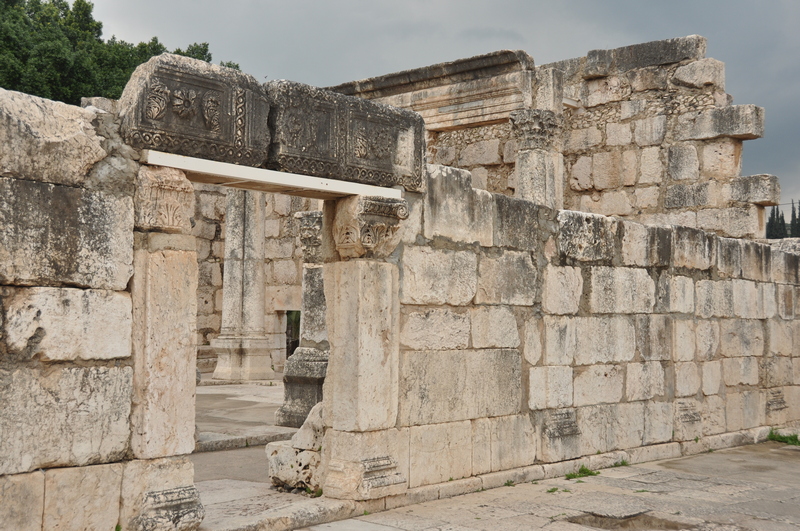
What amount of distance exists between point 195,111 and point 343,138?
108 cm

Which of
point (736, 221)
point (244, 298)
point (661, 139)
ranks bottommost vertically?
point (244, 298)

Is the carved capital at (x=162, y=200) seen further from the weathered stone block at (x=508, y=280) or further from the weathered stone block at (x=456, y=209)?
the weathered stone block at (x=508, y=280)

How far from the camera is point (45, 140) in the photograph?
3789 millimetres

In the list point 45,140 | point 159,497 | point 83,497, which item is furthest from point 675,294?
point 45,140

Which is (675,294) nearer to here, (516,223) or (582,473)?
(582,473)

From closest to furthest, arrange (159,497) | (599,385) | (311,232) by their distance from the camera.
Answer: (159,497) → (311,232) → (599,385)

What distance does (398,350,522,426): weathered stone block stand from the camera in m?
5.55

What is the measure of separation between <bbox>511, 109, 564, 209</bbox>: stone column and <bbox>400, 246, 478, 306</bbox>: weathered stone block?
5.42m

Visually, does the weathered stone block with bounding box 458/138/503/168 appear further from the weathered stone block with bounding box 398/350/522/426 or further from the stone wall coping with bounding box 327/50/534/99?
the weathered stone block with bounding box 398/350/522/426

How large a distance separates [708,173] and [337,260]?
290 inches

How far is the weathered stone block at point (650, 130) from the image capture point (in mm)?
11570

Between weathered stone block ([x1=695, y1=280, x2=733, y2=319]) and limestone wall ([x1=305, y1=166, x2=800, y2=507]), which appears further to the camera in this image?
weathered stone block ([x1=695, y1=280, x2=733, y2=319])

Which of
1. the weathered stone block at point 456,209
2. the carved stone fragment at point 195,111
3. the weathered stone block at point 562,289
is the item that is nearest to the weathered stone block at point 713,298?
the weathered stone block at point 562,289

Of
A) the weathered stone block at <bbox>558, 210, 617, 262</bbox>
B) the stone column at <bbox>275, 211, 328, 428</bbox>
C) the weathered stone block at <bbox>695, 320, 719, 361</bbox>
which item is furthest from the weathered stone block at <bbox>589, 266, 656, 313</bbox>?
the stone column at <bbox>275, 211, 328, 428</bbox>
